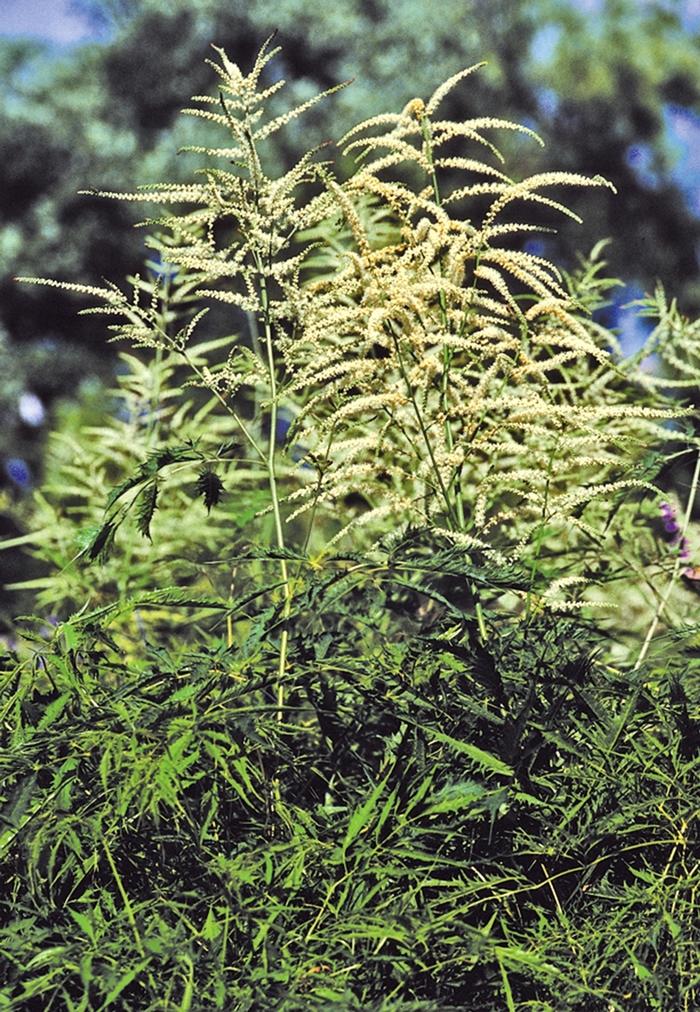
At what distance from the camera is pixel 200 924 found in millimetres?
1228

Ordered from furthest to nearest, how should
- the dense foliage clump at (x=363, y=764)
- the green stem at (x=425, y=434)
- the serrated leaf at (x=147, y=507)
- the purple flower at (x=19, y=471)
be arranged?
the purple flower at (x=19, y=471), the green stem at (x=425, y=434), the serrated leaf at (x=147, y=507), the dense foliage clump at (x=363, y=764)

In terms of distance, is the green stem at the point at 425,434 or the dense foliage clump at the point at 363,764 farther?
the green stem at the point at 425,434

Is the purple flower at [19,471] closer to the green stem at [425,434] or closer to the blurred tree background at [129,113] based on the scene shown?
the blurred tree background at [129,113]

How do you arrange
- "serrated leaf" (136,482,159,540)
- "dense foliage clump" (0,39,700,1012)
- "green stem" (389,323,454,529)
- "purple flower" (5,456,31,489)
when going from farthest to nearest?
"purple flower" (5,456,31,489) < "green stem" (389,323,454,529) < "serrated leaf" (136,482,159,540) < "dense foliage clump" (0,39,700,1012)

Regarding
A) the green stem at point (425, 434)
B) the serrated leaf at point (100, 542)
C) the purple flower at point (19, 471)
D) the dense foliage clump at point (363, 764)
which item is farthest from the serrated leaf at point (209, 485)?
the purple flower at point (19, 471)

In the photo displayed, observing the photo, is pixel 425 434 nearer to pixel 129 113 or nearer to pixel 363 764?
pixel 363 764

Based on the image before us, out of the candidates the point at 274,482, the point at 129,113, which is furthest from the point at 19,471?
the point at 274,482

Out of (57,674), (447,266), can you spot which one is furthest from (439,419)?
(57,674)

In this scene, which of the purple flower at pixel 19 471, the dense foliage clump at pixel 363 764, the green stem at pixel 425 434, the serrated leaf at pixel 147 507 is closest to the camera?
the dense foliage clump at pixel 363 764

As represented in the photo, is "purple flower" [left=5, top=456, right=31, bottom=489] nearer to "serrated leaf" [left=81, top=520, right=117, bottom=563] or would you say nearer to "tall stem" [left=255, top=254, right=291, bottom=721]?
"tall stem" [left=255, top=254, right=291, bottom=721]

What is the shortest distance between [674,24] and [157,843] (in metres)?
20.3

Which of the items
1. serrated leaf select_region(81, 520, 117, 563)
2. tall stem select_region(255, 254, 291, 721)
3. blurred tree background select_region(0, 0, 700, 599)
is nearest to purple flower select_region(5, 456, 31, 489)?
blurred tree background select_region(0, 0, 700, 599)

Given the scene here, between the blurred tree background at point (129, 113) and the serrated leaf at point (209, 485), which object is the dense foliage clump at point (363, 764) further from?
the blurred tree background at point (129, 113)

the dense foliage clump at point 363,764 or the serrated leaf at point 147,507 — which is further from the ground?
the serrated leaf at point 147,507
